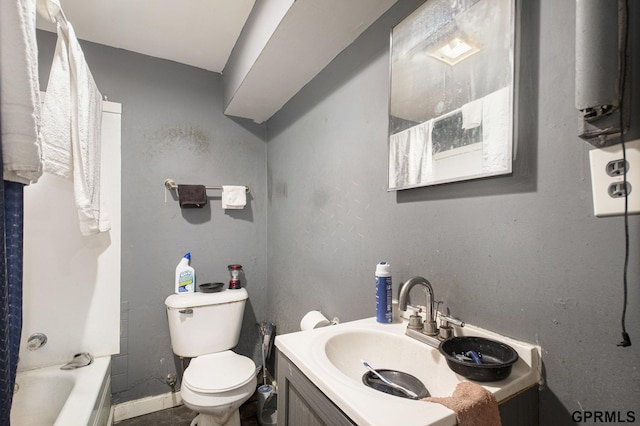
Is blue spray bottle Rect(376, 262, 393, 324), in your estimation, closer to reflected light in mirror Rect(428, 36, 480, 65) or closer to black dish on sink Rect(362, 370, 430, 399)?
black dish on sink Rect(362, 370, 430, 399)

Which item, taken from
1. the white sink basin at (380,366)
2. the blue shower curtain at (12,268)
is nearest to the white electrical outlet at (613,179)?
the white sink basin at (380,366)

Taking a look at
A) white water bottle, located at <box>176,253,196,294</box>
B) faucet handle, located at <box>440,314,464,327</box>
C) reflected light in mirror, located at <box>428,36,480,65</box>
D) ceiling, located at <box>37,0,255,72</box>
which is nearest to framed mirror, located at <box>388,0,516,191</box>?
reflected light in mirror, located at <box>428,36,480,65</box>

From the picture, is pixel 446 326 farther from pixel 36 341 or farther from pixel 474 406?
pixel 36 341

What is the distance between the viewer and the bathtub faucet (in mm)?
1554

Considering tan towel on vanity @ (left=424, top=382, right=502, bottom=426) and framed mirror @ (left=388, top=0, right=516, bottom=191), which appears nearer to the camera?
tan towel on vanity @ (left=424, top=382, right=502, bottom=426)

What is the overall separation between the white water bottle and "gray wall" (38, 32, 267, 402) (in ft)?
0.24

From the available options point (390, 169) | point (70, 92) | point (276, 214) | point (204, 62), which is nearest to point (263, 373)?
point (276, 214)

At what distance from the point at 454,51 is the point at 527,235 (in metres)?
0.58

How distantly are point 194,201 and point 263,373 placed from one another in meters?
1.32

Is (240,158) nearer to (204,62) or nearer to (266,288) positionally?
Result: (204,62)

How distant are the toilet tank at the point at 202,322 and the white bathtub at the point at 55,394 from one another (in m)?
0.40

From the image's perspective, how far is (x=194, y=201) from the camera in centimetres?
195

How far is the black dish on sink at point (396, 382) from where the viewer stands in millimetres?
756

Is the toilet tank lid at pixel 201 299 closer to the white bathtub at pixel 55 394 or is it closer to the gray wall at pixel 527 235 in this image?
the white bathtub at pixel 55 394
